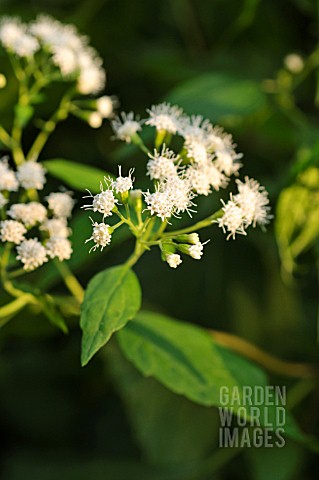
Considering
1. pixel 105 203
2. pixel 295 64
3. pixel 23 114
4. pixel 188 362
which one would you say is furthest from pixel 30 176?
pixel 295 64

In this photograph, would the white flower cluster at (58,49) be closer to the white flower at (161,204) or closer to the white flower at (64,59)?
the white flower at (64,59)

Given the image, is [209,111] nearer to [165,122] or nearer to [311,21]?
[165,122]

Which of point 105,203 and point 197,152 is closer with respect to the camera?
point 105,203

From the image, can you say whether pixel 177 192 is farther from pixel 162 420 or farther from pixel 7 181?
pixel 162 420

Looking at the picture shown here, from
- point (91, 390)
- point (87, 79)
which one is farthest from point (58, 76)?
point (91, 390)

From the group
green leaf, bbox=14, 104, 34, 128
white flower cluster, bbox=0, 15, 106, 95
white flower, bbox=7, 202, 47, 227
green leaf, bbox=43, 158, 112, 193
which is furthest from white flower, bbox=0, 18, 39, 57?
white flower, bbox=7, 202, 47, 227

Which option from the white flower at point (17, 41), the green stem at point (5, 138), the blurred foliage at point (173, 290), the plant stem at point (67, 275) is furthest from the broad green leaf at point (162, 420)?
the white flower at point (17, 41)
